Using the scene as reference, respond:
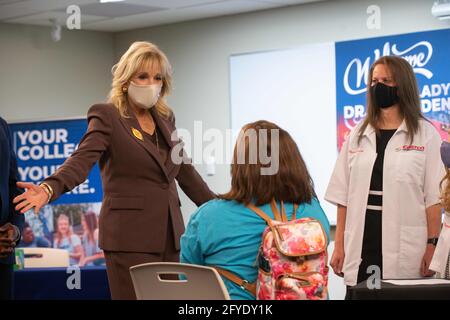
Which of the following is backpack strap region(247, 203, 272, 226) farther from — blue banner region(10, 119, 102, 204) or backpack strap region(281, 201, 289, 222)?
blue banner region(10, 119, 102, 204)

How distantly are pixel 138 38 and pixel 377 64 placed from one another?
514 centimetres

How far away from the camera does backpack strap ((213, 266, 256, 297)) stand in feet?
9.21

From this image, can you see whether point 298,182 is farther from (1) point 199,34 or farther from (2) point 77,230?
(1) point 199,34

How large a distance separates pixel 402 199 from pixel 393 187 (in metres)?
0.06

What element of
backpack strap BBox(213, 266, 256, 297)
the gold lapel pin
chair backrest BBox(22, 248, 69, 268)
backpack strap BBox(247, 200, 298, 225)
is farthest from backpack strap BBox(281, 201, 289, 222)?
chair backrest BBox(22, 248, 69, 268)

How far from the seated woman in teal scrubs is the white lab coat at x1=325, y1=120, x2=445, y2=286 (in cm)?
86

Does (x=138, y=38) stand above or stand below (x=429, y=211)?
above

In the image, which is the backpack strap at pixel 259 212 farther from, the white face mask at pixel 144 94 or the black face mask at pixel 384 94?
the black face mask at pixel 384 94

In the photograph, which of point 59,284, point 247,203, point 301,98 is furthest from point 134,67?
point 301,98

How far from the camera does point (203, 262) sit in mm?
2908

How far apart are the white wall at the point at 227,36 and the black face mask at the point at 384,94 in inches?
121

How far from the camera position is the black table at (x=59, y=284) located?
5133mm

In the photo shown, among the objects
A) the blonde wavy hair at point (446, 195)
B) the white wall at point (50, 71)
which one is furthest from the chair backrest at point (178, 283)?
the white wall at point (50, 71)
